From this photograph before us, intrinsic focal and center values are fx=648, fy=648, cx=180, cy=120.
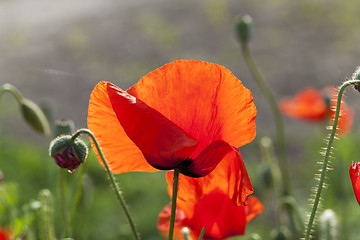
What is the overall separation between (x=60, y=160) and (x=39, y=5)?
8.81 m

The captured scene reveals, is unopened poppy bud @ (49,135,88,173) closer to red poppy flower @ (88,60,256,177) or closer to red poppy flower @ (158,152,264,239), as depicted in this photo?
red poppy flower @ (88,60,256,177)

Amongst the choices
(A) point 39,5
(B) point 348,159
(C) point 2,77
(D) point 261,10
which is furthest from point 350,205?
(A) point 39,5

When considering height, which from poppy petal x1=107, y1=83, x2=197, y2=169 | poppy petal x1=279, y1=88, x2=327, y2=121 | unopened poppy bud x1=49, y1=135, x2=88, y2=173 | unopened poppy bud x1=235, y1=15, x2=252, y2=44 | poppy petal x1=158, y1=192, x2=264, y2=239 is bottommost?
poppy petal x1=158, y1=192, x2=264, y2=239

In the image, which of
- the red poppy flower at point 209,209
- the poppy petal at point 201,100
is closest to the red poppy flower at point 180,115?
the poppy petal at point 201,100

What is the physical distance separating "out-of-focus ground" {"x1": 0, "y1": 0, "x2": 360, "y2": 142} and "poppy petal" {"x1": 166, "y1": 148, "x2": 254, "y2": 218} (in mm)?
3538

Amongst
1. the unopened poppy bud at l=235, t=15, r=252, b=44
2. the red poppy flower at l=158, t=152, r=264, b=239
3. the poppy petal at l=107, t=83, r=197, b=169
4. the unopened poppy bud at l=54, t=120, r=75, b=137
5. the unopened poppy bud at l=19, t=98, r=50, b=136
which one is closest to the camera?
the poppy petal at l=107, t=83, r=197, b=169

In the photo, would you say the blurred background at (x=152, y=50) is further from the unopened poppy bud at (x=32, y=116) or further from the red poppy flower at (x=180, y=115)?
the red poppy flower at (x=180, y=115)

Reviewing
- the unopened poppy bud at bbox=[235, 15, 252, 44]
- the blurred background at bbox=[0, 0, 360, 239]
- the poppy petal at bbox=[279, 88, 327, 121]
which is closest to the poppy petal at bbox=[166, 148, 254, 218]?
the unopened poppy bud at bbox=[235, 15, 252, 44]

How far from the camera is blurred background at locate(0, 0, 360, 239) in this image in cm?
427

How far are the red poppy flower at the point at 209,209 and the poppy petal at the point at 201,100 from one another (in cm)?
11

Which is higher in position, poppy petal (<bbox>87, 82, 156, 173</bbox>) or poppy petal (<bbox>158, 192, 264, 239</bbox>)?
poppy petal (<bbox>87, 82, 156, 173</bbox>)

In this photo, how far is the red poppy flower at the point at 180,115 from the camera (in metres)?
0.73

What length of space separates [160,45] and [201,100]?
19.9ft

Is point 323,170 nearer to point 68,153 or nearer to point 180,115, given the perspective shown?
point 180,115
